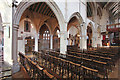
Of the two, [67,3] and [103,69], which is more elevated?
[67,3]

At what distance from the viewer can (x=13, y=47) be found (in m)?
3.76

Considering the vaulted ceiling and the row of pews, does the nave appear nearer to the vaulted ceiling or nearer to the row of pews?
the row of pews

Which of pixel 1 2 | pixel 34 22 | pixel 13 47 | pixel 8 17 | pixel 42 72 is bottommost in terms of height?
pixel 42 72

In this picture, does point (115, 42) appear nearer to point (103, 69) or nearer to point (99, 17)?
point (99, 17)

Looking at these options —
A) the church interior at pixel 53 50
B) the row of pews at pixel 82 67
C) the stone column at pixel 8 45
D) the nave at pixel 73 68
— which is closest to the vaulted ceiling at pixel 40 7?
the church interior at pixel 53 50

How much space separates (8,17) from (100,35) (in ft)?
63.1

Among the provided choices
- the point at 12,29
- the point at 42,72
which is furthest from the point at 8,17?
the point at 42,72

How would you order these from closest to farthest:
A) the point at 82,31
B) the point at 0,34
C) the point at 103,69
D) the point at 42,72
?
the point at 42,72 < the point at 103,69 < the point at 0,34 < the point at 82,31

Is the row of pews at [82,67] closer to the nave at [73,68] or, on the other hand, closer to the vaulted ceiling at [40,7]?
the nave at [73,68]

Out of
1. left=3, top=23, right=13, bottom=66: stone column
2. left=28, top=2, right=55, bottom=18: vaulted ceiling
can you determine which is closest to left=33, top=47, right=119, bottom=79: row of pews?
left=3, top=23, right=13, bottom=66: stone column

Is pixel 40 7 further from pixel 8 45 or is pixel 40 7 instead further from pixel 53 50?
pixel 8 45

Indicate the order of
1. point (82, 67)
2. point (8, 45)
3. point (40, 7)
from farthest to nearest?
point (40, 7), point (8, 45), point (82, 67)

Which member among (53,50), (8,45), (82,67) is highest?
(8,45)

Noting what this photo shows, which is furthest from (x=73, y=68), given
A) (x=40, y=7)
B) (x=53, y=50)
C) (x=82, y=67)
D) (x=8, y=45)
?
(x=40, y=7)
